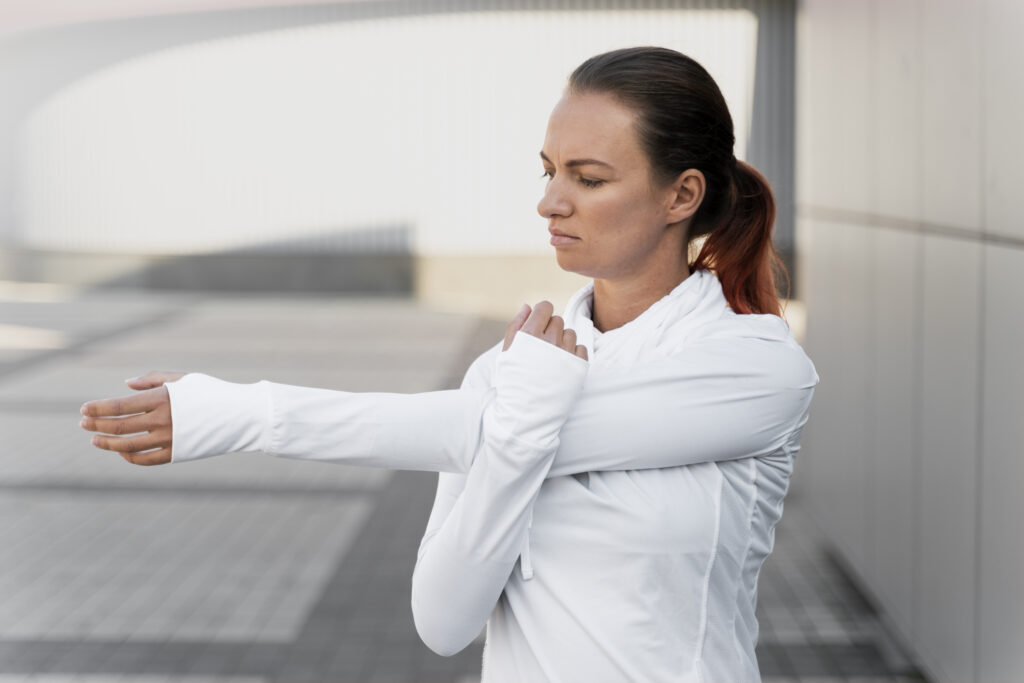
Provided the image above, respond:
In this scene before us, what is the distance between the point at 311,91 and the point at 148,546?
14167mm

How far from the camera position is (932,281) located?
4.30m

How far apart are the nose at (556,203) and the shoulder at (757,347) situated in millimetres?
245

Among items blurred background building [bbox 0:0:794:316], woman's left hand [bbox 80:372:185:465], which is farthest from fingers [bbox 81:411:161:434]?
blurred background building [bbox 0:0:794:316]

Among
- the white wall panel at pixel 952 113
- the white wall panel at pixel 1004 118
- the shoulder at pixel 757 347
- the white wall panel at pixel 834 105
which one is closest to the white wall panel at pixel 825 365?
the white wall panel at pixel 834 105

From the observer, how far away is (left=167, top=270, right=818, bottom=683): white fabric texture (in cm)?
151

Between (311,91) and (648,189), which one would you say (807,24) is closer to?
(648,189)

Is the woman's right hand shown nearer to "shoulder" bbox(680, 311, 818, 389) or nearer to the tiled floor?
"shoulder" bbox(680, 311, 818, 389)

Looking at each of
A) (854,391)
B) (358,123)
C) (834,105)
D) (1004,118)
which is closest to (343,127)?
(358,123)

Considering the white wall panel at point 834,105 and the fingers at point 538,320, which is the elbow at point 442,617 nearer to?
the fingers at point 538,320

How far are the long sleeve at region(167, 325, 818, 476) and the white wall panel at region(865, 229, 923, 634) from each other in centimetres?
295

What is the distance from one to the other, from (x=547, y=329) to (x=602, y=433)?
6.5 inches

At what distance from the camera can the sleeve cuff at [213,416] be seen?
149 centimetres

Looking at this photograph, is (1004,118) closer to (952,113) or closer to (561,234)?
(952,113)

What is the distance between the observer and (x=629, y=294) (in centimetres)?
182
